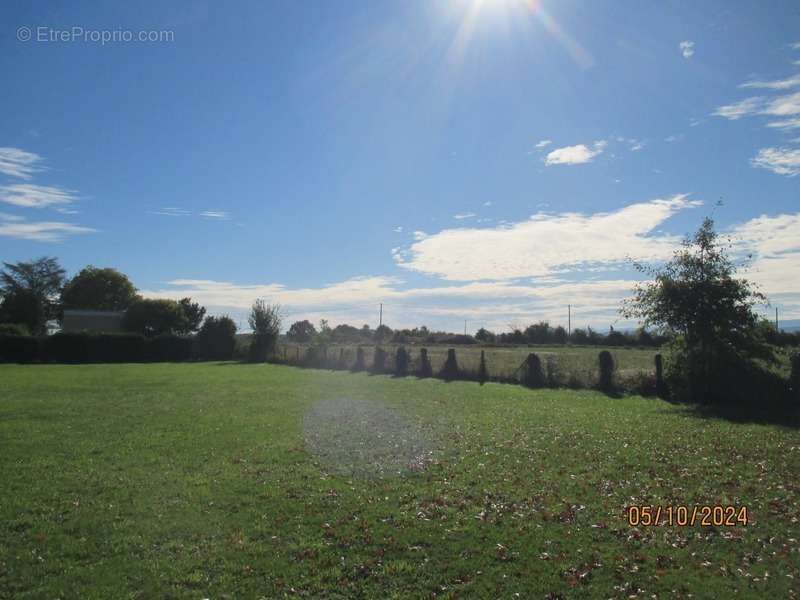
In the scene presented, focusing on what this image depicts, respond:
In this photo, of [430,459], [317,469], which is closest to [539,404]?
[430,459]

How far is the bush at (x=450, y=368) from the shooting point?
1189 inches

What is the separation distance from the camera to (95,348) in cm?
4641

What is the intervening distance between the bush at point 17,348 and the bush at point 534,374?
1561 inches

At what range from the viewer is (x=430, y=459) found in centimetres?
988

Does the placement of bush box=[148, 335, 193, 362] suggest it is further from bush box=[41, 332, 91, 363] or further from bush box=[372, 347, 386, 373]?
bush box=[372, 347, 386, 373]

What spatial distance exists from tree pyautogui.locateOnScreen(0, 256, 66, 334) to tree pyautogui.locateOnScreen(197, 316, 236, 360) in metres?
34.9

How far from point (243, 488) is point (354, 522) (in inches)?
85.8

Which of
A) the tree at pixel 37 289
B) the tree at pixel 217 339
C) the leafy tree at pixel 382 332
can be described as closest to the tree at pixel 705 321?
the tree at pixel 217 339

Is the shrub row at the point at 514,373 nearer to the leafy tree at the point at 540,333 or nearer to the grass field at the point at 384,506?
the grass field at the point at 384,506

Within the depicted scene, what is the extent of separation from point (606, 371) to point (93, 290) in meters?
84.0

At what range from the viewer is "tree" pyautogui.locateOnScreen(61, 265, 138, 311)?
84.2 meters
